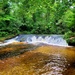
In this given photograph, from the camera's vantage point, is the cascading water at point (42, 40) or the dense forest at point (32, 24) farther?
the cascading water at point (42, 40)

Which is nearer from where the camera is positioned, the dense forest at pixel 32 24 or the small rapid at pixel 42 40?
the dense forest at pixel 32 24

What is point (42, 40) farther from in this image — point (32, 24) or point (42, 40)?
point (32, 24)

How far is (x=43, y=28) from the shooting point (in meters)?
25.5

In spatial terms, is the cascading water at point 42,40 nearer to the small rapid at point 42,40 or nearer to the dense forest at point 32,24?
the small rapid at point 42,40

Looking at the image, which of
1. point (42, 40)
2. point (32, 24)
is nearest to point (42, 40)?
point (42, 40)

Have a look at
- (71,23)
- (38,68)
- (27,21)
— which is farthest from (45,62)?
(27,21)

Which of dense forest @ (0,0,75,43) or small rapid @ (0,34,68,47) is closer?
dense forest @ (0,0,75,43)

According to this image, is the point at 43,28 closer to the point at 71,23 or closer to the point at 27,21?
the point at 27,21

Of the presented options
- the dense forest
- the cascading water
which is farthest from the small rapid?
the dense forest

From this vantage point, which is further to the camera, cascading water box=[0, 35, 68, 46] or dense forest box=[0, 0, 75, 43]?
cascading water box=[0, 35, 68, 46]

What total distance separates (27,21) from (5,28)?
239 inches

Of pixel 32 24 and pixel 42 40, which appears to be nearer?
pixel 42 40

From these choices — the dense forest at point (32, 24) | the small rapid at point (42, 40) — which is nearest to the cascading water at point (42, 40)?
the small rapid at point (42, 40)

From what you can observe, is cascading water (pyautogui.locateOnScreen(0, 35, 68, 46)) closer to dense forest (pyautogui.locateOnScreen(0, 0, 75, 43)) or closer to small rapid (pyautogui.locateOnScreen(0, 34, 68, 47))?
small rapid (pyautogui.locateOnScreen(0, 34, 68, 47))
